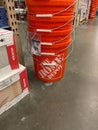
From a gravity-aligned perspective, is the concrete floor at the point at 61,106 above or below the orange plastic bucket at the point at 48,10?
below

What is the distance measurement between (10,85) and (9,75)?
0.29ft

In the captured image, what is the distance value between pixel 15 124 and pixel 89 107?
576 millimetres

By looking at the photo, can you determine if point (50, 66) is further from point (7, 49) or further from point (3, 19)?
point (3, 19)

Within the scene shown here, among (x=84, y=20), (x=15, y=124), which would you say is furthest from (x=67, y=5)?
(x=84, y=20)

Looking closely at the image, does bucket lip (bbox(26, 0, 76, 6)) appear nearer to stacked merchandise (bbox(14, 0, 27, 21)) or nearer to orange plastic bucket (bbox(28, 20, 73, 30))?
orange plastic bucket (bbox(28, 20, 73, 30))

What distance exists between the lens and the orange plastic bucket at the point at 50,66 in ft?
3.55

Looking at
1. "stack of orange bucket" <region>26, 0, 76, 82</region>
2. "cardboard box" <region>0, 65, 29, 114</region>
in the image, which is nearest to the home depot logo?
"stack of orange bucket" <region>26, 0, 76, 82</region>

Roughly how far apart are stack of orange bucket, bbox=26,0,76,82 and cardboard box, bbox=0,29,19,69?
0.23m

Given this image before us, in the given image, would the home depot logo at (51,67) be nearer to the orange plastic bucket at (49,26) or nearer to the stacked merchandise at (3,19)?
the orange plastic bucket at (49,26)

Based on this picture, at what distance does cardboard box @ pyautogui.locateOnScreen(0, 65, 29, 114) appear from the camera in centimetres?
86

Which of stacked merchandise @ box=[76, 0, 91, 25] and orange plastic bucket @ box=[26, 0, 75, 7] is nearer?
orange plastic bucket @ box=[26, 0, 75, 7]

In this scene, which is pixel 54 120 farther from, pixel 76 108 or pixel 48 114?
pixel 76 108

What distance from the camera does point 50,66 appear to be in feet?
3.66

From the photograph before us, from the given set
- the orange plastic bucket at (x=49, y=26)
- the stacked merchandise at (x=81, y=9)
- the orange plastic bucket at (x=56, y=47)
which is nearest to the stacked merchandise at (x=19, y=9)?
the orange plastic bucket at (x=49, y=26)
